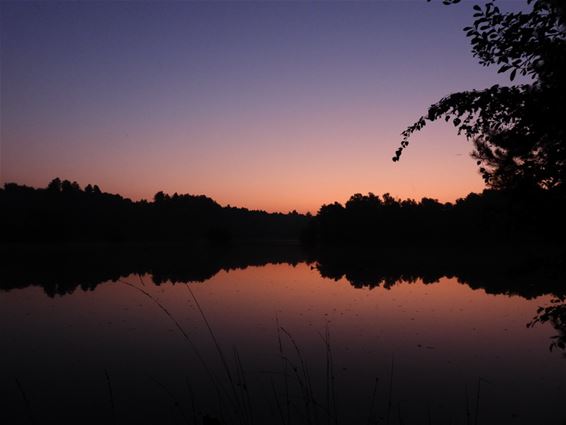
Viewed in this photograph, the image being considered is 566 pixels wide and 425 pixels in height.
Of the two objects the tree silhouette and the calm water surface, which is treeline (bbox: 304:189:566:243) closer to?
the calm water surface

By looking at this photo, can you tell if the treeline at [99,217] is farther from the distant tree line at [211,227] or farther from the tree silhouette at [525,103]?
the tree silhouette at [525,103]

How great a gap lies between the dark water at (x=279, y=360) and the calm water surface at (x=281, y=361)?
55mm

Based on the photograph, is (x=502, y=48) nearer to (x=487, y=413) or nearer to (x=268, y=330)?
(x=487, y=413)

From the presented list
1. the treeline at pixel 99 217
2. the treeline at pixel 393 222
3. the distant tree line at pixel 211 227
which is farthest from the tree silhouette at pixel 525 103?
the treeline at pixel 99 217

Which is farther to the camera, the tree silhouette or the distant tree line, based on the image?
the distant tree line

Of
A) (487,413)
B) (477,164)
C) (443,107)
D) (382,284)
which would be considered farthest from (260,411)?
(382,284)

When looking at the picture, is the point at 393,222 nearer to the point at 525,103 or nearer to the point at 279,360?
the point at 279,360

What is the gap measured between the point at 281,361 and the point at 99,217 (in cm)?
12868

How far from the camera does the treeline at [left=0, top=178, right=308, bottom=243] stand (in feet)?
322

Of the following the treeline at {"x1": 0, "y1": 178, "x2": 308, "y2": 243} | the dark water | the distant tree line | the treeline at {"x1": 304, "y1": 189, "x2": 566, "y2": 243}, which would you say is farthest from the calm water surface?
the treeline at {"x1": 0, "y1": 178, "x2": 308, "y2": 243}

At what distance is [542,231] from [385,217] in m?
103

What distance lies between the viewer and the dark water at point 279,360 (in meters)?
8.93

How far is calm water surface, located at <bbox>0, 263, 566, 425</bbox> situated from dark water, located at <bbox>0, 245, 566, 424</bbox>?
55 millimetres

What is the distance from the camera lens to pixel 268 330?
16.4 metres
